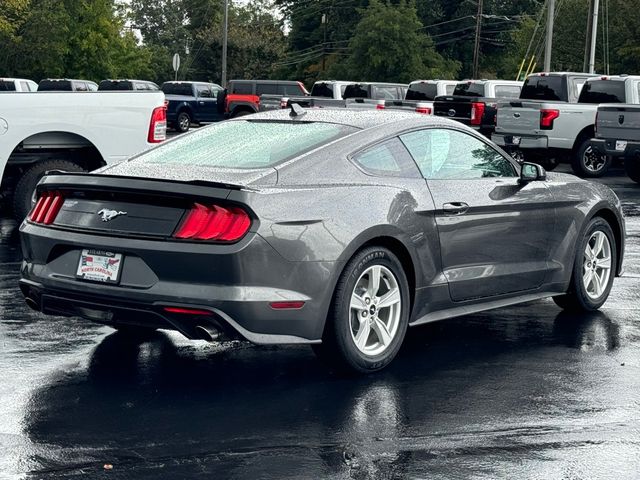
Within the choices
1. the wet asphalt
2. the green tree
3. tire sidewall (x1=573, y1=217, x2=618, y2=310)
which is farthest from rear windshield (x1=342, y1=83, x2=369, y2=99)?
the green tree

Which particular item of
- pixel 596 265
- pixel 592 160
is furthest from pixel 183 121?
pixel 596 265

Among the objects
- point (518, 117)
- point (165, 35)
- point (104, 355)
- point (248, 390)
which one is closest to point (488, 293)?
point (248, 390)

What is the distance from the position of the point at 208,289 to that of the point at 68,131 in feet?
22.6

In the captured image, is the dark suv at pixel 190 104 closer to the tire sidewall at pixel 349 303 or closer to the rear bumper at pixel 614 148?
the rear bumper at pixel 614 148

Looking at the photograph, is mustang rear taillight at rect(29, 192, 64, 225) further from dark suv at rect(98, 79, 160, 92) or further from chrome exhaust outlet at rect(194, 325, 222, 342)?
dark suv at rect(98, 79, 160, 92)

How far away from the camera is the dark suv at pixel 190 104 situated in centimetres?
4466

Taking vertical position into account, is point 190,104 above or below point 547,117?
below

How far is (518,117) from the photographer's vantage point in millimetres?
23406

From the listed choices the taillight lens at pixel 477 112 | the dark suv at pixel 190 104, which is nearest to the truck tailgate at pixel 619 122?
the taillight lens at pixel 477 112

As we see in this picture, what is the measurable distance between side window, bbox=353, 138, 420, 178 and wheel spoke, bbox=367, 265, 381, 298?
0.60 meters

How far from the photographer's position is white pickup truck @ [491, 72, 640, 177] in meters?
23.4

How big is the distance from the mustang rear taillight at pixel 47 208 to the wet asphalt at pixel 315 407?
32.7 inches

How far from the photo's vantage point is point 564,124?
23531mm

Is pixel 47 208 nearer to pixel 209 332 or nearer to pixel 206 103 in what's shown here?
pixel 209 332
